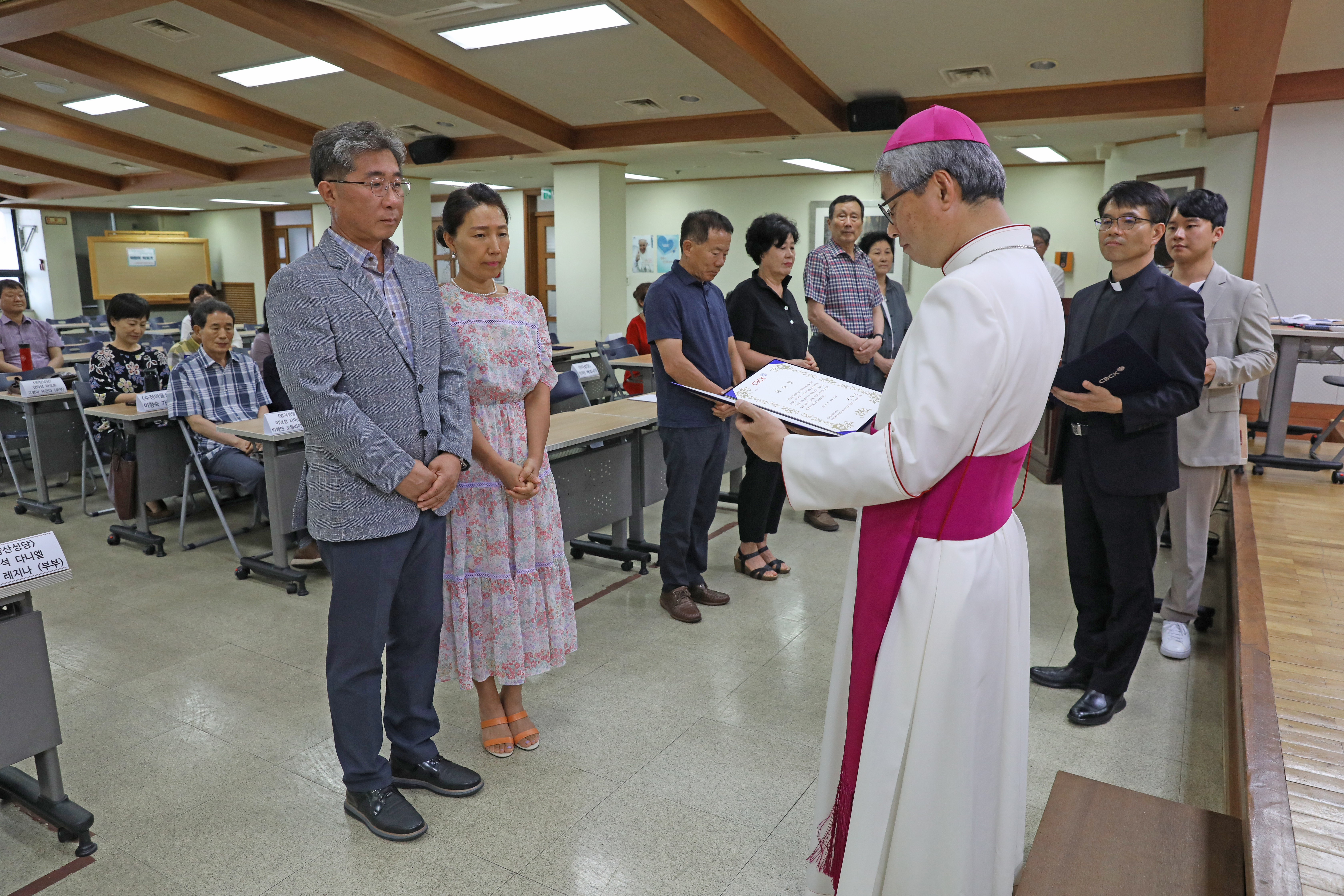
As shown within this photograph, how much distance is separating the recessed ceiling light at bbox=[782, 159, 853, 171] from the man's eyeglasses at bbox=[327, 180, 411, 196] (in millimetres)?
8739

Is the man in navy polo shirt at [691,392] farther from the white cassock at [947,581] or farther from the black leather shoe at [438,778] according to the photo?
the white cassock at [947,581]

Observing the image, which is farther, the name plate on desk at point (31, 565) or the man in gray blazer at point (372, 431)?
the name plate on desk at point (31, 565)

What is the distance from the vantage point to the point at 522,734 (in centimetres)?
264

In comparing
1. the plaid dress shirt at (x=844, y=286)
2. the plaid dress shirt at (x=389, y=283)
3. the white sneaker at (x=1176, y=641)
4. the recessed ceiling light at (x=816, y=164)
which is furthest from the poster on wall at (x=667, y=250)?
the plaid dress shirt at (x=389, y=283)

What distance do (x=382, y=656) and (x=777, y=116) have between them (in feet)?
22.4

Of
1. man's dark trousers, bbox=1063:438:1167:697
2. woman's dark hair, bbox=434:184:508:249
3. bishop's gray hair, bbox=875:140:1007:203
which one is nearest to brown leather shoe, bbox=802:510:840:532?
man's dark trousers, bbox=1063:438:1167:697

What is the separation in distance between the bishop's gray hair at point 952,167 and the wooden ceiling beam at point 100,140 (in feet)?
35.4

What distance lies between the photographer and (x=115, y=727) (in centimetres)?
279

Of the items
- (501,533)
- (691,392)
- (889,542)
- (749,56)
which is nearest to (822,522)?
(691,392)

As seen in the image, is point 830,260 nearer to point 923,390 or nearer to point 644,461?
point 644,461

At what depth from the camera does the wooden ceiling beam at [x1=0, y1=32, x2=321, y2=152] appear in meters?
6.46

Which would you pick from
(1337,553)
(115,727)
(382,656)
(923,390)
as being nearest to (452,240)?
(382,656)

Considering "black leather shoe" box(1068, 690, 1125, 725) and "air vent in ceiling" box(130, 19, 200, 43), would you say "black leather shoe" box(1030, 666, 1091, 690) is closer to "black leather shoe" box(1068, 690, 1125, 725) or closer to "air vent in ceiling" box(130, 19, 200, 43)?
"black leather shoe" box(1068, 690, 1125, 725)

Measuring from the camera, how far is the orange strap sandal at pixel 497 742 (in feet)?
8.52
